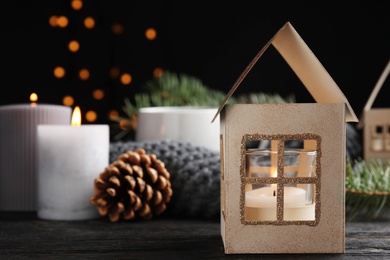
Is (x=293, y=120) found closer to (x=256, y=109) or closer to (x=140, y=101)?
(x=256, y=109)

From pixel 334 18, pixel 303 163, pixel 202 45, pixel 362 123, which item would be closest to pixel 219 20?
pixel 202 45

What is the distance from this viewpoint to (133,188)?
83 cm

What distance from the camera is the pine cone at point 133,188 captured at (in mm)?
826

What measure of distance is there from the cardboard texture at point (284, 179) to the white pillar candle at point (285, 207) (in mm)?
11

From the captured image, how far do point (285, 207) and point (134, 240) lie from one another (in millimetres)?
186

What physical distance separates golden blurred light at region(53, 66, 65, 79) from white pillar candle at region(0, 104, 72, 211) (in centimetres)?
56

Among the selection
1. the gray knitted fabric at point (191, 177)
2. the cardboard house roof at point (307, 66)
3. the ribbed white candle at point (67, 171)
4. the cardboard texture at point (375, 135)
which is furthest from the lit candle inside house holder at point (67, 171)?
the cardboard texture at point (375, 135)

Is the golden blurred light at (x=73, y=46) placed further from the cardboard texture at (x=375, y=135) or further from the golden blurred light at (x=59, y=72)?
the cardboard texture at (x=375, y=135)

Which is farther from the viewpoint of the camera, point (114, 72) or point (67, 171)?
point (114, 72)

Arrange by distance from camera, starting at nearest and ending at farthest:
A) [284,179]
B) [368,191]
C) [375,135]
A: [284,179] < [368,191] < [375,135]

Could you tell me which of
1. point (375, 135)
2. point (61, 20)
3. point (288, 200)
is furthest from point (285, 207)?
point (61, 20)

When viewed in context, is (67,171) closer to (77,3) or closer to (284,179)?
(284,179)

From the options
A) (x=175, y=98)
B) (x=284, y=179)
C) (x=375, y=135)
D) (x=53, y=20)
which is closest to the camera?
(x=284, y=179)

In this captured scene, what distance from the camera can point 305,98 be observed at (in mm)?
1488
